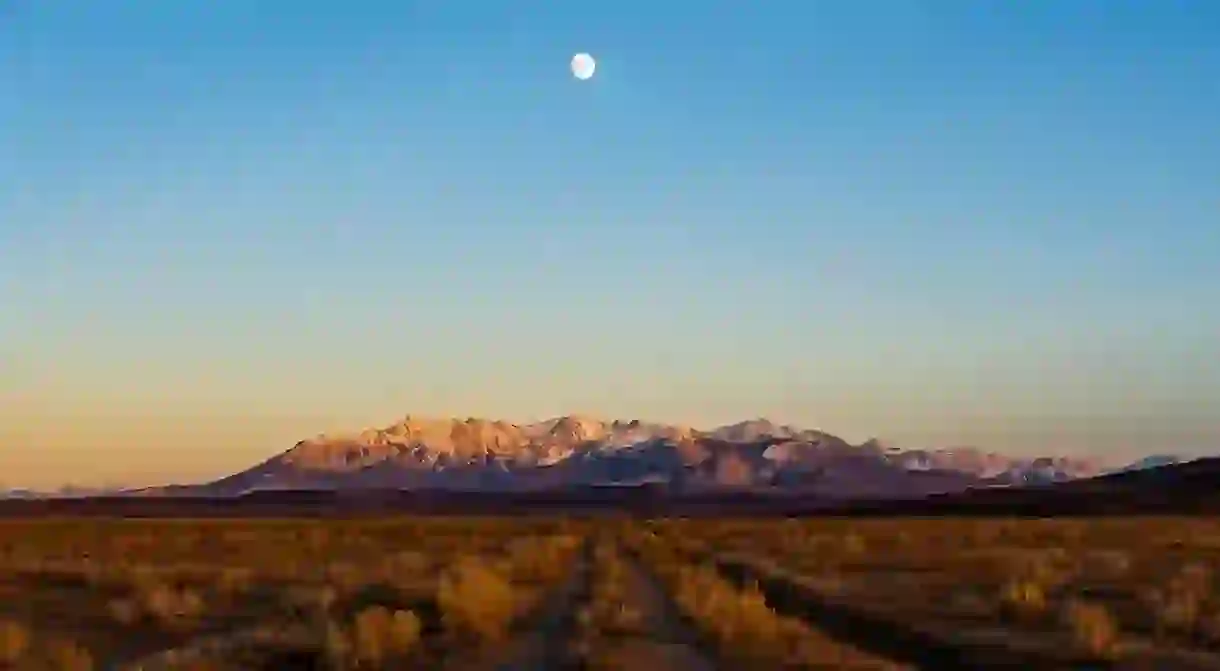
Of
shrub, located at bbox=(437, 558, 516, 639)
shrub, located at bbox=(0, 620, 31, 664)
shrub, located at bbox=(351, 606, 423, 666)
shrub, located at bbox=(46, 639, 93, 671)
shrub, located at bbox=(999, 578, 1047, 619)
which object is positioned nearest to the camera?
shrub, located at bbox=(46, 639, 93, 671)

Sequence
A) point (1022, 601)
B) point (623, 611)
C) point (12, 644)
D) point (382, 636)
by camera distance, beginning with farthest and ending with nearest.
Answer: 1. point (1022, 601)
2. point (623, 611)
3. point (382, 636)
4. point (12, 644)

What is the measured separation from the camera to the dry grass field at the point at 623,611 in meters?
18.2

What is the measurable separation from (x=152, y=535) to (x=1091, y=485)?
100 m

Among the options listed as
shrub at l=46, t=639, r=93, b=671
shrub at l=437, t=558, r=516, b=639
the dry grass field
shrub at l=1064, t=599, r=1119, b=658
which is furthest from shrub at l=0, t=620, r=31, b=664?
shrub at l=1064, t=599, r=1119, b=658

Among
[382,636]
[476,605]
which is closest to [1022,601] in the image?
[476,605]

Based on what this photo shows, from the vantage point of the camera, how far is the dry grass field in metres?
18.2

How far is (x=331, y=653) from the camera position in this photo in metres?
17.8

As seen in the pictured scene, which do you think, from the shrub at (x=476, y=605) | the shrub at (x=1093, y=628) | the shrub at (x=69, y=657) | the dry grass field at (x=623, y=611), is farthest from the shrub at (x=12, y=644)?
the shrub at (x=1093, y=628)

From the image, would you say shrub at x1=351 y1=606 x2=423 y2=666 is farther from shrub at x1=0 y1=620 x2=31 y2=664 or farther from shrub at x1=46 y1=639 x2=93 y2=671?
shrub at x1=0 y1=620 x2=31 y2=664

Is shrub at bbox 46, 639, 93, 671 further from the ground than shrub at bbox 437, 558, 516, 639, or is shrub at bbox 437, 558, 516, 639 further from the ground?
shrub at bbox 437, 558, 516, 639

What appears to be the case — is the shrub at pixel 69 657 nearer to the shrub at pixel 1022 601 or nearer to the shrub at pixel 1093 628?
the shrub at pixel 1093 628

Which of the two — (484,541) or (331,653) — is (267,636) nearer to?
(331,653)

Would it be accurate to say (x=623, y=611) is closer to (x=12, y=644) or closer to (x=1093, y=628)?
(x=1093, y=628)

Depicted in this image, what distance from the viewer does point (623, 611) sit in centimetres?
2369
